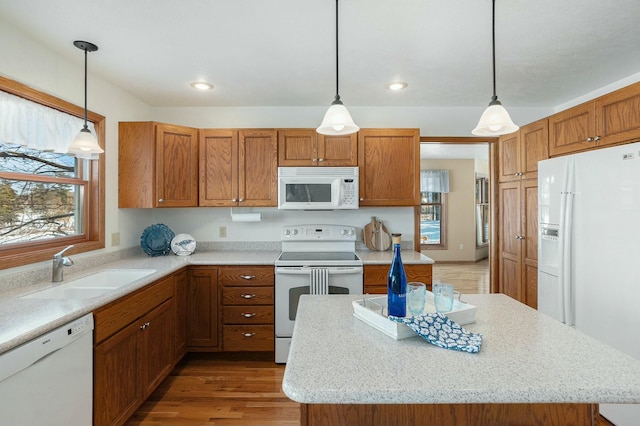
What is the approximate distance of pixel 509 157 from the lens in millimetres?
3174

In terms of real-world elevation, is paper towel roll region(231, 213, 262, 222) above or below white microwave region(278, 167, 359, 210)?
below

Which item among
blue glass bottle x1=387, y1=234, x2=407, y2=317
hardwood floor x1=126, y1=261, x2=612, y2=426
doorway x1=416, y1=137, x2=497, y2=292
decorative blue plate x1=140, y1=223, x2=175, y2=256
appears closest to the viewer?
blue glass bottle x1=387, y1=234, x2=407, y2=317

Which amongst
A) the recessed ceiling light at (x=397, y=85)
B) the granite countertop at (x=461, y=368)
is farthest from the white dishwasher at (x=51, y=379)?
the recessed ceiling light at (x=397, y=85)

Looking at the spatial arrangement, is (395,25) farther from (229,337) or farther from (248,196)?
(229,337)

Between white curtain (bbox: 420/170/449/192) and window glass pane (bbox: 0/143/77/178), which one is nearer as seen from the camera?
window glass pane (bbox: 0/143/77/178)

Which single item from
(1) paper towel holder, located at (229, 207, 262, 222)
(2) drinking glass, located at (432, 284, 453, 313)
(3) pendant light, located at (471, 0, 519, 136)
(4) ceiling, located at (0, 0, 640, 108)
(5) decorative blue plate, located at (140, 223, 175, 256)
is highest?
(4) ceiling, located at (0, 0, 640, 108)

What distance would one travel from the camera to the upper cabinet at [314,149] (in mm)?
3037

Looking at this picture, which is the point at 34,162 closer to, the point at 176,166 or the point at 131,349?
the point at 176,166

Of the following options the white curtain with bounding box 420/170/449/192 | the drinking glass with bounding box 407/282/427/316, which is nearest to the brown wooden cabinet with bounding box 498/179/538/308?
the drinking glass with bounding box 407/282/427/316

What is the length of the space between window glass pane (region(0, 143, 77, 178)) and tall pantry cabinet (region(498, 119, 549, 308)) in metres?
3.70

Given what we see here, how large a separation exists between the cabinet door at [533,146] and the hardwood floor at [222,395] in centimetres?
270

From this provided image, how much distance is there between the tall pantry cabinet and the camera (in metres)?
2.78

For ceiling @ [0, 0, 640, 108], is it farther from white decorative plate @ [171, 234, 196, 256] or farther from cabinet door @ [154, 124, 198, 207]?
white decorative plate @ [171, 234, 196, 256]

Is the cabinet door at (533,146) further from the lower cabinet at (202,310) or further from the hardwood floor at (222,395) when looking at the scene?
the lower cabinet at (202,310)
